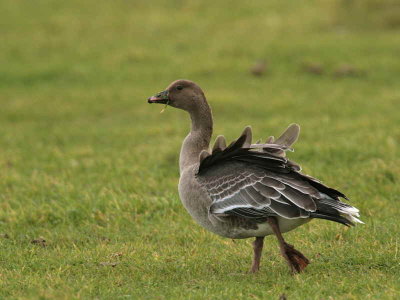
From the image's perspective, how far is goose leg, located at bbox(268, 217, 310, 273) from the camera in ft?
20.2

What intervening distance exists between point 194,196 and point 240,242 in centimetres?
156

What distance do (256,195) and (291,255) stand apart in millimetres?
608

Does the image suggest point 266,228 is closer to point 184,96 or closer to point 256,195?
point 256,195

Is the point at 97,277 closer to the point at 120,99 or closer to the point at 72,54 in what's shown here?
the point at 120,99

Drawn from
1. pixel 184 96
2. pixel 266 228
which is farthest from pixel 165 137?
pixel 266 228

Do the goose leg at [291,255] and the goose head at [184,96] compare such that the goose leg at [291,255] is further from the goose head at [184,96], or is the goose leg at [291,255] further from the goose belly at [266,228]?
the goose head at [184,96]

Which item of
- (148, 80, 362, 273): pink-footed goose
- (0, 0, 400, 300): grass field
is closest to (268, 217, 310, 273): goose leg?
(148, 80, 362, 273): pink-footed goose

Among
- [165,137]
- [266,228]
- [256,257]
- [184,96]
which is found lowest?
[165,137]

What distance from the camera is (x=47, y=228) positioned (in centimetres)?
862

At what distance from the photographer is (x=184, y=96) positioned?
717 centimetres

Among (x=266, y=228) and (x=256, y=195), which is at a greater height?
(x=256, y=195)

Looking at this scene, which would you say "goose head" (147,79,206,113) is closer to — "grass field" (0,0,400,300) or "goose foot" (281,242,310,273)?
"grass field" (0,0,400,300)

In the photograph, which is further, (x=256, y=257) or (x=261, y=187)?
(x=256, y=257)

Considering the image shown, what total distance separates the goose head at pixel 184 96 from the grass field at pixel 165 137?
1533mm
